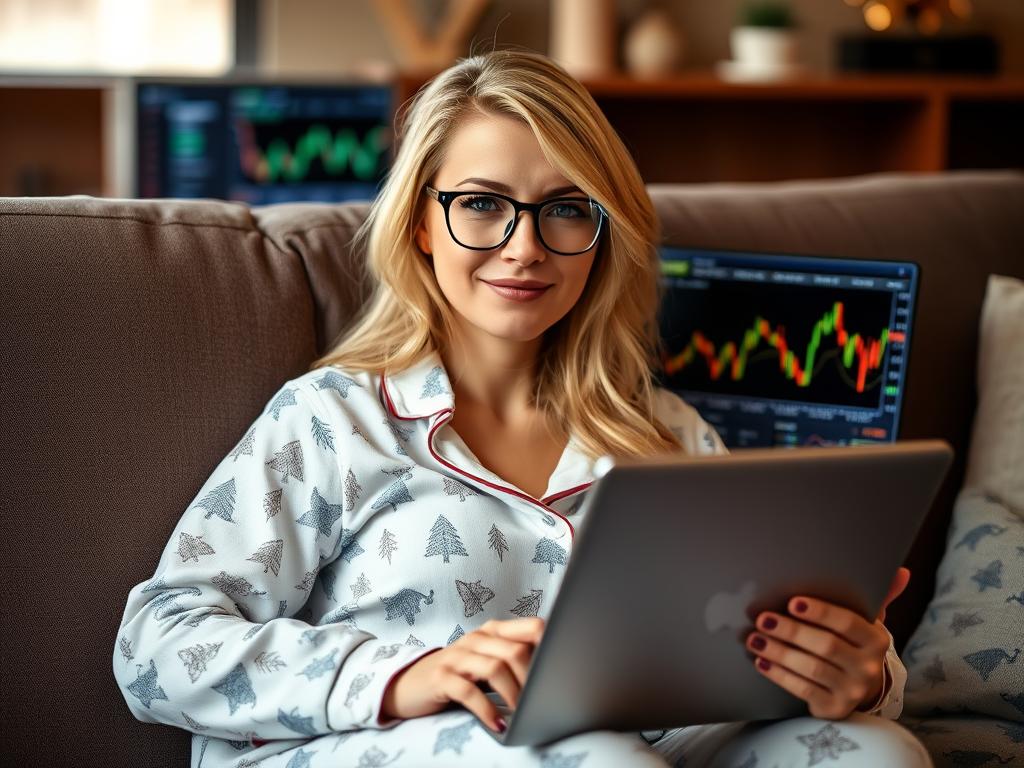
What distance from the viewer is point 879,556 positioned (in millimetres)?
1023

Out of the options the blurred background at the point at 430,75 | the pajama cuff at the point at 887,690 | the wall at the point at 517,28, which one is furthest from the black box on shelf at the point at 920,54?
the pajama cuff at the point at 887,690

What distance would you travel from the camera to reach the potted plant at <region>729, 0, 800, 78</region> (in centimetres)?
339

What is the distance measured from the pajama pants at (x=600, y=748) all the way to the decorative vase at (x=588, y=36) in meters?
2.45

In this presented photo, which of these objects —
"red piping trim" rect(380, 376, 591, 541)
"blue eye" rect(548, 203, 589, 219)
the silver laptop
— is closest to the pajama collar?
"red piping trim" rect(380, 376, 591, 541)

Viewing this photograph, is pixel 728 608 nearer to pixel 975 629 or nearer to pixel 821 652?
pixel 821 652

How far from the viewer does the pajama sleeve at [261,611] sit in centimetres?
112

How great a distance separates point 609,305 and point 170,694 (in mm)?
667

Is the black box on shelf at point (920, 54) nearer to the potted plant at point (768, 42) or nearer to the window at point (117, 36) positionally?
the potted plant at point (768, 42)

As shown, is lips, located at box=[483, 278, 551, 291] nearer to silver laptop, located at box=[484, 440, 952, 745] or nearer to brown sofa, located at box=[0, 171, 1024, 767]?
brown sofa, located at box=[0, 171, 1024, 767]

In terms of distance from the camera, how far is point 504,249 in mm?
1334

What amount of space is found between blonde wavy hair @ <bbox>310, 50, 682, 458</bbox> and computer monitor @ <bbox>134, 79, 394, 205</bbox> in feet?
5.27

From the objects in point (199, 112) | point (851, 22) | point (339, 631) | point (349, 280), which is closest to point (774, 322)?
point (349, 280)

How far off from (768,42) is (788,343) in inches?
77.7

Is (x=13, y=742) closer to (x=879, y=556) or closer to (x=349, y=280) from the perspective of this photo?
(x=349, y=280)
